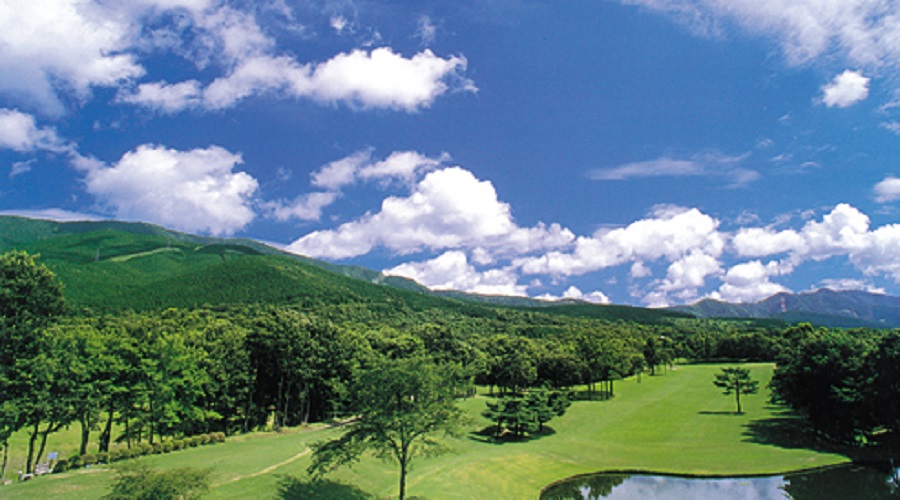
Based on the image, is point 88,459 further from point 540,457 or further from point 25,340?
point 540,457

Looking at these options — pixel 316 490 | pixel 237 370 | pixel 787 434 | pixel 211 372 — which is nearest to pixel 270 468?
pixel 316 490

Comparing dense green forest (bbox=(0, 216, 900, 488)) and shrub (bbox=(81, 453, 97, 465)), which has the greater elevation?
dense green forest (bbox=(0, 216, 900, 488))

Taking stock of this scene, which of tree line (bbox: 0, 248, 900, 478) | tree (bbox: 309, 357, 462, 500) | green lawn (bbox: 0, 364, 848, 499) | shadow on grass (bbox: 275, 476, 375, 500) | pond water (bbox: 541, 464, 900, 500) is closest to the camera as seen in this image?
shadow on grass (bbox: 275, 476, 375, 500)

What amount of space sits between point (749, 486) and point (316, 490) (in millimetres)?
38016

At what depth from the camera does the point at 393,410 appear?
3138 cm

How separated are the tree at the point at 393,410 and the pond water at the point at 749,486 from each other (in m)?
16.4

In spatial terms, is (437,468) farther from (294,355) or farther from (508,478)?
(294,355)

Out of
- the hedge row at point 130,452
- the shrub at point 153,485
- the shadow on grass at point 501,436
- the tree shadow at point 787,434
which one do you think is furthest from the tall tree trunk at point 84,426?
the tree shadow at point 787,434

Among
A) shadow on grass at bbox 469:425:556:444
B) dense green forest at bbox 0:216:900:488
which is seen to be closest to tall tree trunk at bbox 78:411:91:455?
dense green forest at bbox 0:216:900:488

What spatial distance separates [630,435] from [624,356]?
39.2 metres

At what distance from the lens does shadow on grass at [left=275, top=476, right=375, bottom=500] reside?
101ft

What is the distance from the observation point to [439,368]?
33.9 metres

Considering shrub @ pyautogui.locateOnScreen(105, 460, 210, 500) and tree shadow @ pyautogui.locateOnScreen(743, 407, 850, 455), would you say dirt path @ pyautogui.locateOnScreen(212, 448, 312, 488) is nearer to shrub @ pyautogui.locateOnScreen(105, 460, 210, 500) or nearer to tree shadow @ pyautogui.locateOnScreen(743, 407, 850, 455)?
shrub @ pyautogui.locateOnScreen(105, 460, 210, 500)

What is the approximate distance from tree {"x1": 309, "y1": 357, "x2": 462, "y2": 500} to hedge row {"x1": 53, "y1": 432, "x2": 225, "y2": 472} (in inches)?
623
